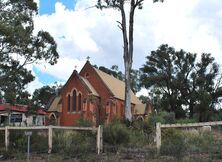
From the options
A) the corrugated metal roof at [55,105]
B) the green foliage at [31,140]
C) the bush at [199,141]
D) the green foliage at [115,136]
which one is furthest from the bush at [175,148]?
the corrugated metal roof at [55,105]

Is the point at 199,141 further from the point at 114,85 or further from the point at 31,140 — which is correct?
the point at 114,85

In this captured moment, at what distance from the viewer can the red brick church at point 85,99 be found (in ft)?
205

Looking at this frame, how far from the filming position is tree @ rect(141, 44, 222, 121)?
7319 centimetres

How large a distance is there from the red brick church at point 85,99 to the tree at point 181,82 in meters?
11.1

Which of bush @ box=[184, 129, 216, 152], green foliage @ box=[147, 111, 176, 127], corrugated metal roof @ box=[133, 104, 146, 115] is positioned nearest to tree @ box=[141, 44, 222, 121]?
Result: corrugated metal roof @ box=[133, 104, 146, 115]

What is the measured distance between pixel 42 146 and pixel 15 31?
13422mm

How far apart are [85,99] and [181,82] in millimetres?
20161

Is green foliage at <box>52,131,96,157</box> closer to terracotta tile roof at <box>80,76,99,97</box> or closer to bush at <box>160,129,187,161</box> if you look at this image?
bush at <box>160,129,187,161</box>

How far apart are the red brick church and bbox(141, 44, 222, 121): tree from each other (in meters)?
A: 11.1

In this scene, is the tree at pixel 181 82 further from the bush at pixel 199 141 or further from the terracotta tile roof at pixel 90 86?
the bush at pixel 199 141

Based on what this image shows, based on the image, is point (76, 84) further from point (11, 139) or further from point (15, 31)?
point (11, 139)

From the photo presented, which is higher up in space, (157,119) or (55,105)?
(55,105)

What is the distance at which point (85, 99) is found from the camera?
203ft

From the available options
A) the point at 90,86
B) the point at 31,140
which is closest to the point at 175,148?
the point at 31,140
